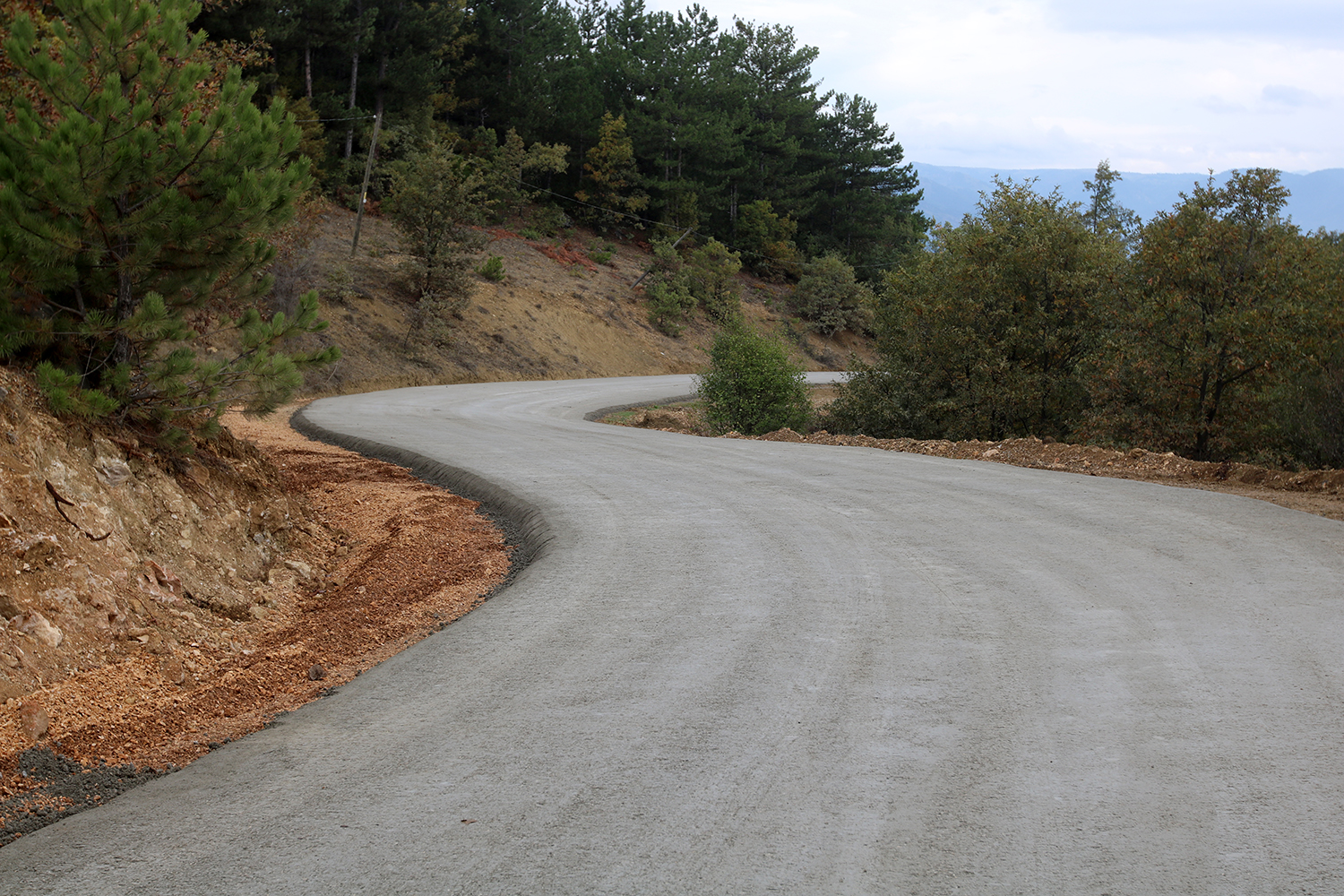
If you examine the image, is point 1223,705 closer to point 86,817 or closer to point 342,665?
point 342,665

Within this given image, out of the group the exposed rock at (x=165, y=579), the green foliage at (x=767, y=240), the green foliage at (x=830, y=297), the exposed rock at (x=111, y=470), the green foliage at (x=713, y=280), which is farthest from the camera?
the green foliage at (x=767, y=240)

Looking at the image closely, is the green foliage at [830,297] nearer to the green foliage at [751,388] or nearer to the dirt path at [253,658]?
the green foliage at [751,388]

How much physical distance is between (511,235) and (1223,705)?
45.8m

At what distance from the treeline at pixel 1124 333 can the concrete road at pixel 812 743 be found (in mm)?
8473

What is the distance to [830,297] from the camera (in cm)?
5216

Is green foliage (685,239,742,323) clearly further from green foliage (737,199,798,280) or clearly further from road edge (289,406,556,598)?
road edge (289,406,556,598)

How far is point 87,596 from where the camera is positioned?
4938 millimetres

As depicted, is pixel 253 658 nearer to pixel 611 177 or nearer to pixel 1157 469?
pixel 1157 469

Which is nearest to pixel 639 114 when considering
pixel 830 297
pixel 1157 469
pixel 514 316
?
pixel 830 297

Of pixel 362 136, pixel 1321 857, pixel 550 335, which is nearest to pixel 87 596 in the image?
pixel 1321 857

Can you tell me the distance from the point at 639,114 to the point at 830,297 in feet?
52.6

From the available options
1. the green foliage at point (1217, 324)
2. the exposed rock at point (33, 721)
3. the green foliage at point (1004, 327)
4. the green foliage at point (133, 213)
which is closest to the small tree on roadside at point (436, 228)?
the green foliage at point (1004, 327)

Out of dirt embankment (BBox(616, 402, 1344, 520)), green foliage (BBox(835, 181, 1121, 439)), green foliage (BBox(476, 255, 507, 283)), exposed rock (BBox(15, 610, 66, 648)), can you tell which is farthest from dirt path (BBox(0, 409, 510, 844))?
green foliage (BBox(476, 255, 507, 283))

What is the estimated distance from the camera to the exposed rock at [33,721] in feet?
12.6
